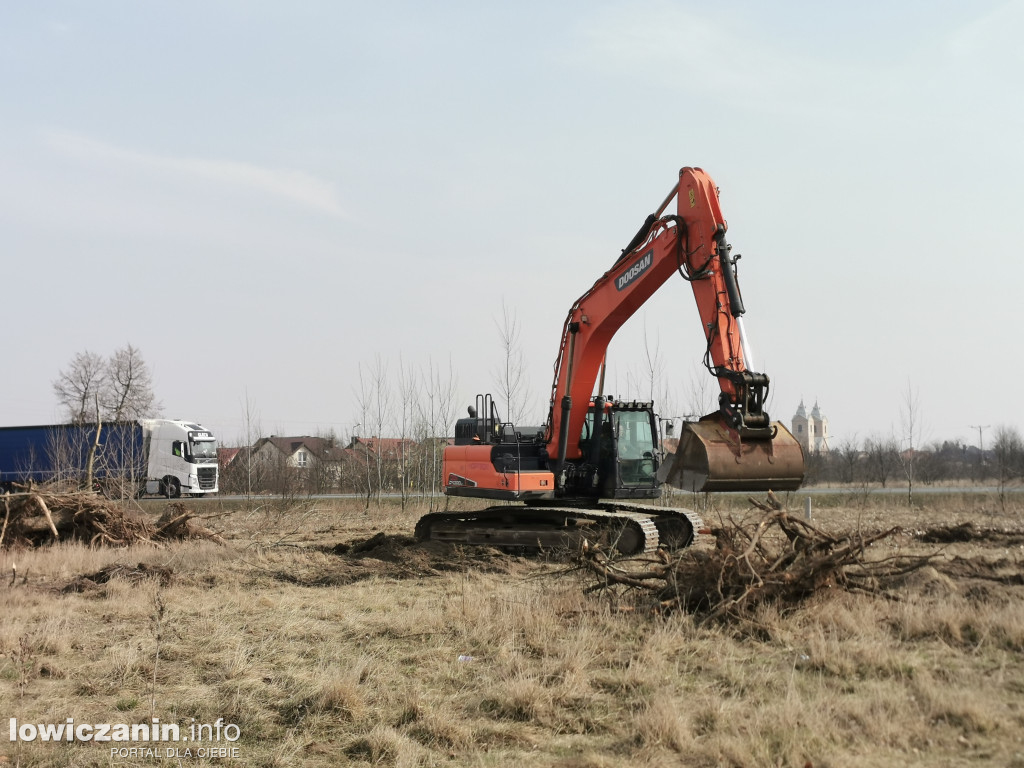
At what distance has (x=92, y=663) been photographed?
830 centimetres

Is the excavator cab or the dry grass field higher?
the excavator cab

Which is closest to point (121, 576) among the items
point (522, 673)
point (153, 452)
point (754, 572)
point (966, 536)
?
point (522, 673)

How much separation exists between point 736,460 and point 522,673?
4.13m

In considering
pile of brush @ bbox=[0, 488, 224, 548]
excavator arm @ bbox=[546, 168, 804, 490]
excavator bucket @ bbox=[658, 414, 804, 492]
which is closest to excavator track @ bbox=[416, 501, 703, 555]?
excavator arm @ bbox=[546, 168, 804, 490]

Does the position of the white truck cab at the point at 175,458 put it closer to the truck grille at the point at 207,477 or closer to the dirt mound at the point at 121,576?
the truck grille at the point at 207,477

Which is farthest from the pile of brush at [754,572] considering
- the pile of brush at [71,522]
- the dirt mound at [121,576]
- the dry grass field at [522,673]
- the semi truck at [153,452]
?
the semi truck at [153,452]

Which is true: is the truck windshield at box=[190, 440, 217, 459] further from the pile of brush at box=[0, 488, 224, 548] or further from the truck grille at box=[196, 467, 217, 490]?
the pile of brush at box=[0, 488, 224, 548]

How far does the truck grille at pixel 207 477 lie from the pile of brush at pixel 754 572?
33.2 meters

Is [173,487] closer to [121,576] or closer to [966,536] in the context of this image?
[121,576]

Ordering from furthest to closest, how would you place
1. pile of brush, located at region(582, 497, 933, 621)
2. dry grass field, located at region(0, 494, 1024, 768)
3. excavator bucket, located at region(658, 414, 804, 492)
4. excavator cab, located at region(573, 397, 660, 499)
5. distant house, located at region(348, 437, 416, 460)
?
distant house, located at region(348, 437, 416, 460) < excavator cab, located at region(573, 397, 660, 499) < excavator bucket, located at region(658, 414, 804, 492) < pile of brush, located at region(582, 497, 933, 621) < dry grass field, located at region(0, 494, 1024, 768)

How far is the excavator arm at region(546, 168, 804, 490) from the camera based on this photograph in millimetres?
10203

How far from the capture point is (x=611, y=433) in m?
15.6

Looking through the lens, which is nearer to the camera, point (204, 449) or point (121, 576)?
point (121, 576)

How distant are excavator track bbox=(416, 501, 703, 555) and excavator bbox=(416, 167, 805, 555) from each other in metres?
0.02
